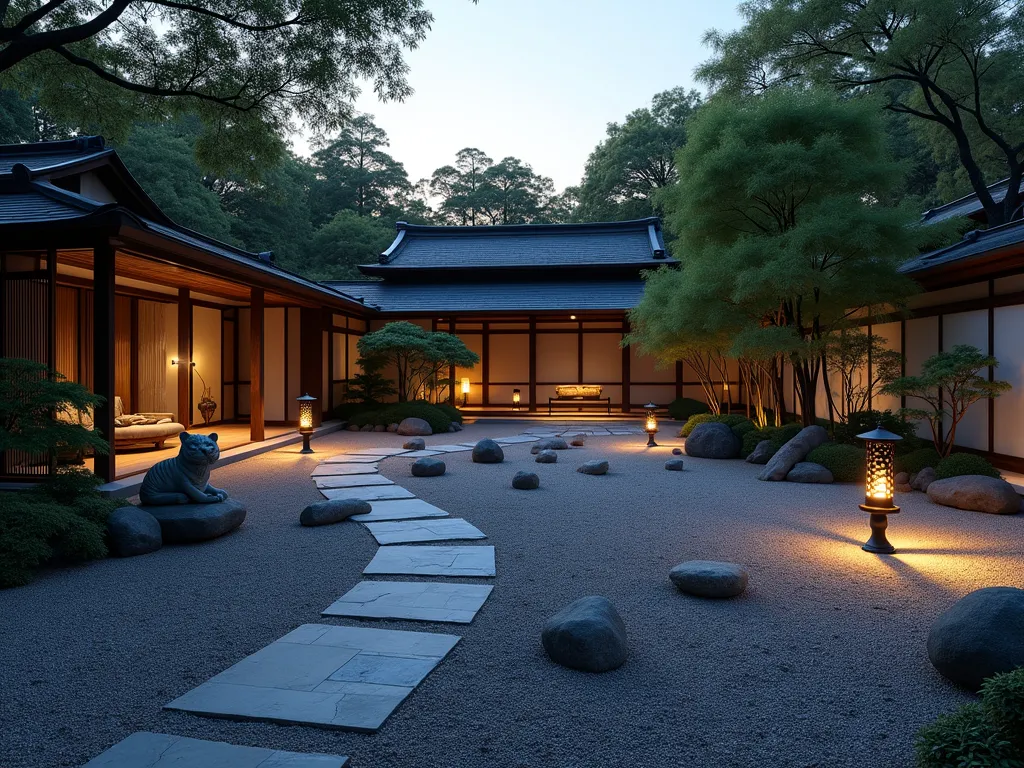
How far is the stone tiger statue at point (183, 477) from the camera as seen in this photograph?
5375mm

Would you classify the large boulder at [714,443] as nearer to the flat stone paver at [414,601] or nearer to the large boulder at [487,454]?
the large boulder at [487,454]

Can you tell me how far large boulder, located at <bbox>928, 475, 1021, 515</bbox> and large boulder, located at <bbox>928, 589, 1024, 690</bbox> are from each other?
13.6ft

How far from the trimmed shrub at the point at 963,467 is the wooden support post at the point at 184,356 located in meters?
11.2

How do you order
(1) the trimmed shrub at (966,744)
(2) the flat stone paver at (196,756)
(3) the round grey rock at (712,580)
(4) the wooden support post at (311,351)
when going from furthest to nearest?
(4) the wooden support post at (311,351), (3) the round grey rock at (712,580), (2) the flat stone paver at (196,756), (1) the trimmed shrub at (966,744)

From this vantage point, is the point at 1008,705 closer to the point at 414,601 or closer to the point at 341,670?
the point at 341,670

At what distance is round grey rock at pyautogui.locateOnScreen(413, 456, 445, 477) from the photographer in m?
8.24

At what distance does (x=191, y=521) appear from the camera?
17.0 feet

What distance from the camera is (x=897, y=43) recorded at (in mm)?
11398

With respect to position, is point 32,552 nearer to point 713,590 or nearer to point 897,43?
point 713,590

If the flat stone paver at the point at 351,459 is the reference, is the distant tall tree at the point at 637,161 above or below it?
above

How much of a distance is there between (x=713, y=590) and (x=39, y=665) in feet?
11.4

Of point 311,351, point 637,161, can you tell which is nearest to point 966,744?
point 311,351

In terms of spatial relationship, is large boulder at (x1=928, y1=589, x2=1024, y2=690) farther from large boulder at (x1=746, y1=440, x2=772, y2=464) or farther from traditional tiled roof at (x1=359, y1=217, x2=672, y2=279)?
traditional tiled roof at (x1=359, y1=217, x2=672, y2=279)

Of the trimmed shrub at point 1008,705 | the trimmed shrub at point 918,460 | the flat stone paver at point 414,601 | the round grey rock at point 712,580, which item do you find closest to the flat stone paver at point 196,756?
the flat stone paver at point 414,601
